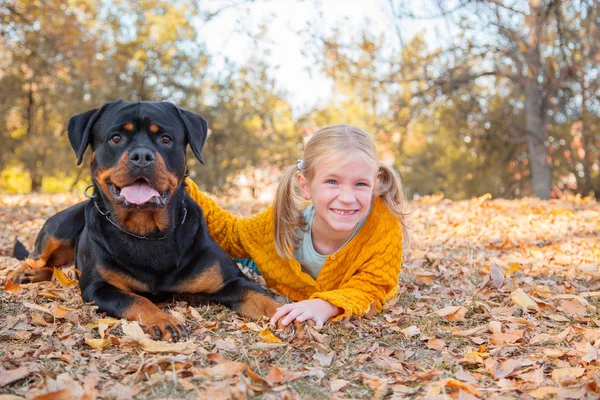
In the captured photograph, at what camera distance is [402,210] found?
379cm

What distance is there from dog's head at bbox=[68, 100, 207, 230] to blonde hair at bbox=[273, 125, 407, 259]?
2.38 ft

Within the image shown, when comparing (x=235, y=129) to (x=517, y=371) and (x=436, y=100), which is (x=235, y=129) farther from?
(x=517, y=371)

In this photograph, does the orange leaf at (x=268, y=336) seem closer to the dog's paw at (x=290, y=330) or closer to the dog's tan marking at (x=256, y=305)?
the dog's paw at (x=290, y=330)

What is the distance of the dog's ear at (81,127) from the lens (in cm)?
355

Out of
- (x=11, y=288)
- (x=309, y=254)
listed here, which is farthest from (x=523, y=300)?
(x=11, y=288)

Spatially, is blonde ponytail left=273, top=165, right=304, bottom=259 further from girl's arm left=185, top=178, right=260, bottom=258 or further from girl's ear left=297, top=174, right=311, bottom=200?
girl's arm left=185, top=178, right=260, bottom=258

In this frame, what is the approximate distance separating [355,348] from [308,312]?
351mm

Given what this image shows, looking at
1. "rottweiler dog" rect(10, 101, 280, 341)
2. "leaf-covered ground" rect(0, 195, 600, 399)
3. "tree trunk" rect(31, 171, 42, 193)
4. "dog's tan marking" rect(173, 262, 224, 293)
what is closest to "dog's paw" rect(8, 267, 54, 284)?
"leaf-covered ground" rect(0, 195, 600, 399)

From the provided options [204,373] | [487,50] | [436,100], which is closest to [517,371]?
[204,373]

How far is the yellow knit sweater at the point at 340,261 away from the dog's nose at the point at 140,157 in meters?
1.06

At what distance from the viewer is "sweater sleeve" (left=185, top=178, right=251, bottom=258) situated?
4.29 metres

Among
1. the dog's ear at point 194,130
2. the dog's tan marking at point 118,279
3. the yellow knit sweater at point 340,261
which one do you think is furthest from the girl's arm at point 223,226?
the dog's tan marking at point 118,279

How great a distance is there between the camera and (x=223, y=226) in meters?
4.38

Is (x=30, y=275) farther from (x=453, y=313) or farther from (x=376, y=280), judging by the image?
(x=453, y=313)
